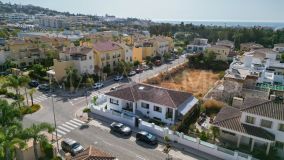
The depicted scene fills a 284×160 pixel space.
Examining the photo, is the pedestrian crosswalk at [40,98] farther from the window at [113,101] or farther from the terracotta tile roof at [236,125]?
the terracotta tile roof at [236,125]

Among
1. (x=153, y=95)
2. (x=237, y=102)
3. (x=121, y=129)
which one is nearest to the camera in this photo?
(x=121, y=129)

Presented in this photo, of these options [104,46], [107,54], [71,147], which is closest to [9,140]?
[71,147]

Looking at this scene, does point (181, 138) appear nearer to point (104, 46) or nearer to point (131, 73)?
point (131, 73)

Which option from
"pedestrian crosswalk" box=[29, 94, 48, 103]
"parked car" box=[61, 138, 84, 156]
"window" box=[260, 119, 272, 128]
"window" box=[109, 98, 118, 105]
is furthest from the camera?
"pedestrian crosswalk" box=[29, 94, 48, 103]

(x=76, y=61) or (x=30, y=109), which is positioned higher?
(x=76, y=61)

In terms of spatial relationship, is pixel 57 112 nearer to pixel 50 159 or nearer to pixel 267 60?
pixel 50 159

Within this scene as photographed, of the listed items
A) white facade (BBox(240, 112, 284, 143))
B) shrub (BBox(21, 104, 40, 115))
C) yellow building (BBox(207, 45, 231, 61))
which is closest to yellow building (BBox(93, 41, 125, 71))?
shrub (BBox(21, 104, 40, 115))

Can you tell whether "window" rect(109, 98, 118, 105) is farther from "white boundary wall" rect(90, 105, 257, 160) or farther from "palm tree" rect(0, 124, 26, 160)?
"palm tree" rect(0, 124, 26, 160)
